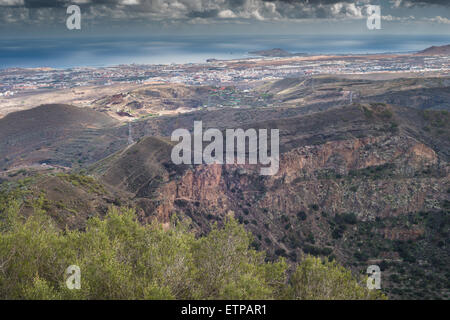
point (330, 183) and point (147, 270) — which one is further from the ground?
point (147, 270)

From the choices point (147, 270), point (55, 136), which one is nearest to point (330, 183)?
point (147, 270)

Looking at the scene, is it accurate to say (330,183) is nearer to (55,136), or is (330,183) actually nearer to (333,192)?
(333,192)

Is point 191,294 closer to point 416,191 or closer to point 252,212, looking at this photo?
point 252,212

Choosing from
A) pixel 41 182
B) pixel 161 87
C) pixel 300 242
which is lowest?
pixel 300 242

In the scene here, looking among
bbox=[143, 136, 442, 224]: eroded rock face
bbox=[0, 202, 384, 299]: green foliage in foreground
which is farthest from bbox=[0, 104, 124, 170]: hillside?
bbox=[0, 202, 384, 299]: green foliage in foreground

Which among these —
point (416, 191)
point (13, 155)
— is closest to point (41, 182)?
point (416, 191)

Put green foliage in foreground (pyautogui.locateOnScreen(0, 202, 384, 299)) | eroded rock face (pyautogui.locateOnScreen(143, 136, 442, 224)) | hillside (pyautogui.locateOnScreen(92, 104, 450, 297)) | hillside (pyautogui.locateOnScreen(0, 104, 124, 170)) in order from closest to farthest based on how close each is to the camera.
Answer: green foliage in foreground (pyautogui.locateOnScreen(0, 202, 384, 299)), hillside (pyautogui.locateOnScreen(92, 104, 450, 297)), eroded rock face (pyautogui.locateOnScreen(143, 136, 442, 224)), hillside (pyautogui.locateOnScreen(0, 104, 124, 170))

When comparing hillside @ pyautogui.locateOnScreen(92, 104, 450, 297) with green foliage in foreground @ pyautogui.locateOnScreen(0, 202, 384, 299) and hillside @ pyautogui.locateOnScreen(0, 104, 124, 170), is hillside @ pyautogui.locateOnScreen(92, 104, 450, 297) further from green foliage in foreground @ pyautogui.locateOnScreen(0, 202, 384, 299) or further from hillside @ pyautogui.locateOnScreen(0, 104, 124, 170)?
hillside @ pyautogui.locateOnScreen(0, 104, 124, 170)

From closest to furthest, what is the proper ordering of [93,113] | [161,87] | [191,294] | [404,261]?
[191,294] → [404,261] → [93,113] → [161,87]
